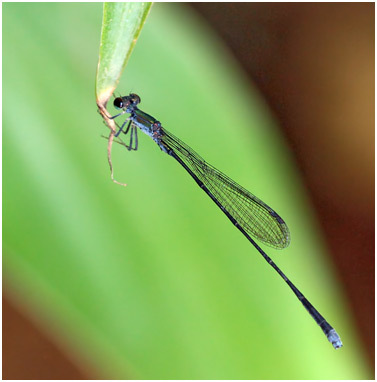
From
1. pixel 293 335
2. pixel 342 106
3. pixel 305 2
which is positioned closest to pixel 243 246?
pixel 293 335

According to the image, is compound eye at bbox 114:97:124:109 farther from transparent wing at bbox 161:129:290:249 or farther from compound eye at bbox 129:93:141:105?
transparent wing at bbox 161:129:290:249

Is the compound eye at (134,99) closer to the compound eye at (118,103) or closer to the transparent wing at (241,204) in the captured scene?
the compound eye at (118,103)

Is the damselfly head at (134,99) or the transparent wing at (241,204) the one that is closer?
the damselfly head at (134,99)

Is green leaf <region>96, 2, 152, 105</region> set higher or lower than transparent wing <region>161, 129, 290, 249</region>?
higher

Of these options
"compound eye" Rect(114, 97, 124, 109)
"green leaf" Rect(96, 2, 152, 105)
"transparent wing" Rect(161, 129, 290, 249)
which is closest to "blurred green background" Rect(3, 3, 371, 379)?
"transparent wing" Rect(161, 129, 290, 249)

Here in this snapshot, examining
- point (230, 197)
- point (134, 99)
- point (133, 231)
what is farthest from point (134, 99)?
point (230, 197)

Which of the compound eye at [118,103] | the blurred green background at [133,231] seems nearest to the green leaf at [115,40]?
the compound eye at [118,103]

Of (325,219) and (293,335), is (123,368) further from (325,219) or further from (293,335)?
(325,219)
